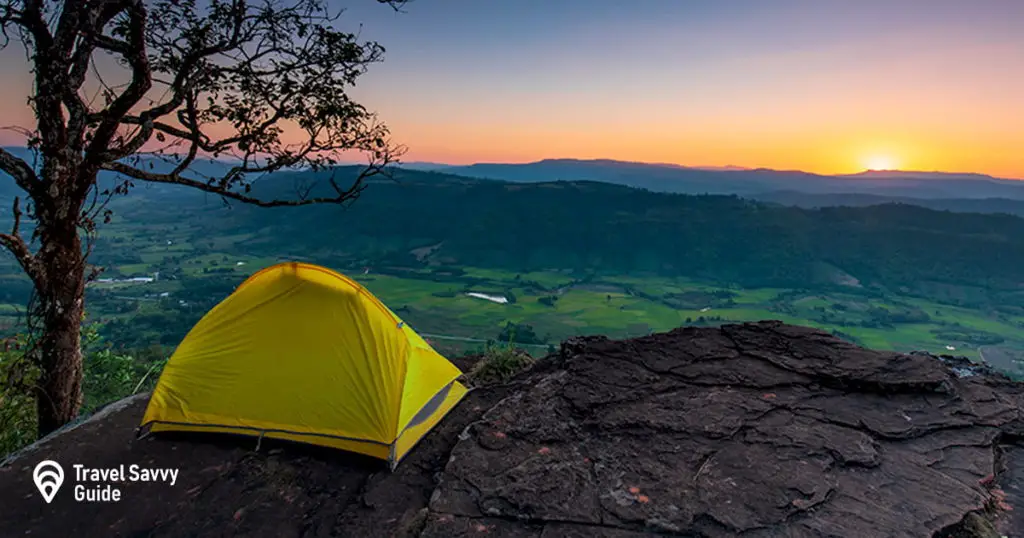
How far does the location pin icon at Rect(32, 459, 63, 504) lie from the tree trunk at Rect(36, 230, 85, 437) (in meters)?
1.81

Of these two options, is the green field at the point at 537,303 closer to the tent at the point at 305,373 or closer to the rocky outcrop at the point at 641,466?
the tent at the point at 305,373

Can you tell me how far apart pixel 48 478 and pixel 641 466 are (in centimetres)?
648

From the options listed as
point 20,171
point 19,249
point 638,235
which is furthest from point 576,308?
point 20,171

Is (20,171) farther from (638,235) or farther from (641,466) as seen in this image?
(638,235)

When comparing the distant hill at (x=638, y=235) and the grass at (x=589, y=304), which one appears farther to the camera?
the distant hill at (x=638, y=235)

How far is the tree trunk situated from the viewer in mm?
6508

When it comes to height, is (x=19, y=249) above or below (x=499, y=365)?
above

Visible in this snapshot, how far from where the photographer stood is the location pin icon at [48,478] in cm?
510

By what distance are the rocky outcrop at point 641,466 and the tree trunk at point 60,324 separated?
3.10 ft

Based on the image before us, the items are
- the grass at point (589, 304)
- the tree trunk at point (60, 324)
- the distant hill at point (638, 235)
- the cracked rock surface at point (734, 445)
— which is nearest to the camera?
the cracked rock surface at point (734, 445)

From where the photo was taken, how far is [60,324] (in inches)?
262

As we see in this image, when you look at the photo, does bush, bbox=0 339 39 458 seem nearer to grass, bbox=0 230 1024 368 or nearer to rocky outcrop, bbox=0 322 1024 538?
rocky outcrop, bbox=0 322 1024 538

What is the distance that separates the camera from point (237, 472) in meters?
5.43

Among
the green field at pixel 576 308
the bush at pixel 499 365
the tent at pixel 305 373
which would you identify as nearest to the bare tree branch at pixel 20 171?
the tent at pixel 305 373
